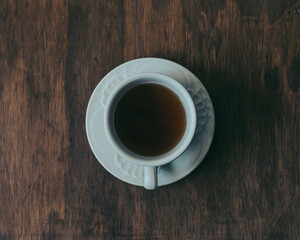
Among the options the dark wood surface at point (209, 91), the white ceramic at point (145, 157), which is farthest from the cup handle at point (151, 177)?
the dark wood surface at point (209, 91)

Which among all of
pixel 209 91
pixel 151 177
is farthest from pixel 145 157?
pixel 209 91

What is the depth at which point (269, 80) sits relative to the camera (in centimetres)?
65

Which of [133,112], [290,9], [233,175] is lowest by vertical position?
[233,175]

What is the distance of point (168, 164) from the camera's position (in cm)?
60

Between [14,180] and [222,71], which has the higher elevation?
[222,71]

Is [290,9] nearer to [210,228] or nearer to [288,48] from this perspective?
[288,48]

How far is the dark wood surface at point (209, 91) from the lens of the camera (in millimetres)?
642

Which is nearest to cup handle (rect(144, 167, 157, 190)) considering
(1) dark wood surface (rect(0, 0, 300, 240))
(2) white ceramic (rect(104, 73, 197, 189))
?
(2) white ceramic (rect(104, 73, 197, 189))

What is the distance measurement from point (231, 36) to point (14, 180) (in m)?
0.53

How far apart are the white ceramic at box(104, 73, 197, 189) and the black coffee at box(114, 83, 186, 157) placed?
0.02 meters

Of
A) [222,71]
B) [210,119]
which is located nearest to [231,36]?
[222,71]

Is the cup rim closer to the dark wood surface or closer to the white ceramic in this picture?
the white ceramic

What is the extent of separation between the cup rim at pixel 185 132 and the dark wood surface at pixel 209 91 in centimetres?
11

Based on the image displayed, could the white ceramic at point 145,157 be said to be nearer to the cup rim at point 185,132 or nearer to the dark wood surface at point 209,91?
the cup rim at point 185,132
